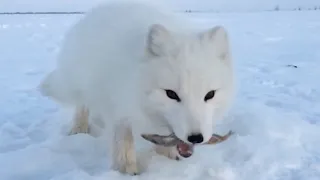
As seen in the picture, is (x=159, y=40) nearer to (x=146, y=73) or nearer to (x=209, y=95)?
(x=146, y=73)

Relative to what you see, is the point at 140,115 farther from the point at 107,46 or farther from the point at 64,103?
the point at 64,103

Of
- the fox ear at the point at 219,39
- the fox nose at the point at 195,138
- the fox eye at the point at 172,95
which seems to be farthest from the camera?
the fox ear at the point at 219,39

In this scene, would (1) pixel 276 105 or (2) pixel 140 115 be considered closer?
(2) pixel 140 115

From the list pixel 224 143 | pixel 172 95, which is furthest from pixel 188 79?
pixel 224 143

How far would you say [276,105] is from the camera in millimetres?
4484

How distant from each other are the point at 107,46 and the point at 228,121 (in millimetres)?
1229

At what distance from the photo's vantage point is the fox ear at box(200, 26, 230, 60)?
2518 mm

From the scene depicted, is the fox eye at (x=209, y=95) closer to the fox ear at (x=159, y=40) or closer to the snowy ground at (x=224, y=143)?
the fox ear at (x=159, y=40)

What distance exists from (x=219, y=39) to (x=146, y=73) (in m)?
0.41

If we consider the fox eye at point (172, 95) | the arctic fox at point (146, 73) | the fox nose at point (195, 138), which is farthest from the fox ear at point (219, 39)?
the fox nose at point (195, 138)

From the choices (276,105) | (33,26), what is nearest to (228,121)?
(276,105)

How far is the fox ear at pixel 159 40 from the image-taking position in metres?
2.49

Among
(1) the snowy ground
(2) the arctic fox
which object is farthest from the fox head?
(1) the snowy ground

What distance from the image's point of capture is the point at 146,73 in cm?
251
